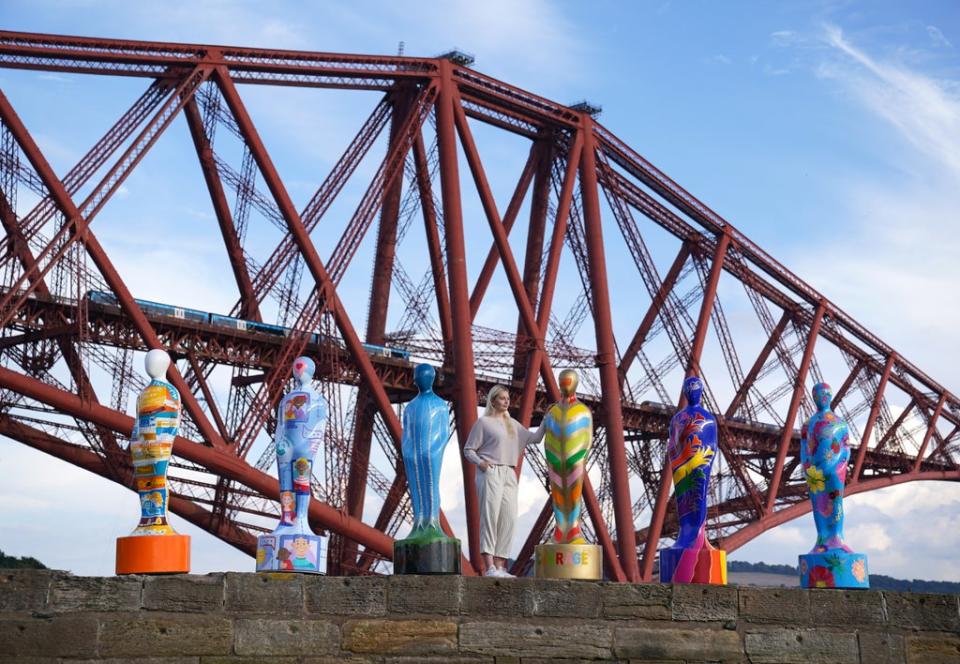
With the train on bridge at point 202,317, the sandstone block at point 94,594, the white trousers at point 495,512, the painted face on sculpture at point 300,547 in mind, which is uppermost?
the train on bridge at point 202,317

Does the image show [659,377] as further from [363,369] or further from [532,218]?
[363,369]

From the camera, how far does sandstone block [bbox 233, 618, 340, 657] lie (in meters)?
14.1

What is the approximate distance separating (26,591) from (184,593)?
1429 mm

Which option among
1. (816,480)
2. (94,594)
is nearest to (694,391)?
(816,480)

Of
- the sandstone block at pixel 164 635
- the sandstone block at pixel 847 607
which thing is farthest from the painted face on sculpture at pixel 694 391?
the sandstone block at pixel 164 635

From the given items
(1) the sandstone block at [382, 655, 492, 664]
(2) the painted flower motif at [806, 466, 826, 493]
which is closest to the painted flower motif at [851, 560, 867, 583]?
(2) the painted flower motif at [806, 466, 826, 493]

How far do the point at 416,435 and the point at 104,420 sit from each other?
49.4 feet

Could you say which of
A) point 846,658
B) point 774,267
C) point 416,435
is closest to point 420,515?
point 416,435

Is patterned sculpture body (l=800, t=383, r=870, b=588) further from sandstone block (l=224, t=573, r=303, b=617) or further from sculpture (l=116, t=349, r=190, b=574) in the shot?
sculpture (l=116, t=349, r=190, b=574)

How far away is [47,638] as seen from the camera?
13656mm

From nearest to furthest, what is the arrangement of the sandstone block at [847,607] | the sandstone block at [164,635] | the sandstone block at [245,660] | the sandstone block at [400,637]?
1. the sandstone block at [164,635]
2. the sandstone block at [245,660]
3. the sandstone block at [400,637]
4. the sandstone block at [847,607]

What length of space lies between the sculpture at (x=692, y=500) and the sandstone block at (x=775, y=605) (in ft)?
3.66

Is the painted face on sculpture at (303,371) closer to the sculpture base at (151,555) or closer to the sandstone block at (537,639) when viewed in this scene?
the sculpture base at (151,555)

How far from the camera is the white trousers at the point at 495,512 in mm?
16953
